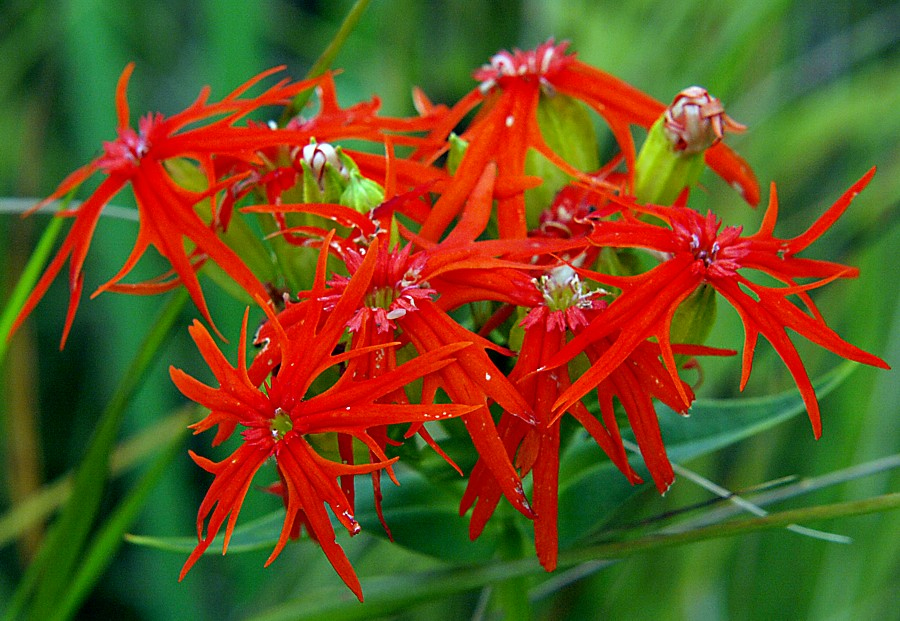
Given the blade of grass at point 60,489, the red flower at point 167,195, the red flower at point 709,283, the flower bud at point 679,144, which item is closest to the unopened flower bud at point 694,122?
the flower bud at point 679,144

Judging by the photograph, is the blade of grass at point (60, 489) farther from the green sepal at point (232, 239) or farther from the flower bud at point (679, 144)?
the flower bud at point (679, 144)

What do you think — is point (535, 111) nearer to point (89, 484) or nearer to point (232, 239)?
point (232, 239)

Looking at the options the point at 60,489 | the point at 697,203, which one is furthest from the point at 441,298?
the point at 60,489

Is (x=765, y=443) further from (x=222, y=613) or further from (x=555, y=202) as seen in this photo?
(x=222, y=613)

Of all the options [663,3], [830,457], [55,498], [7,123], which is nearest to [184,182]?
[55,498]

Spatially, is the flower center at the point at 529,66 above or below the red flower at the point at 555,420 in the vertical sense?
above

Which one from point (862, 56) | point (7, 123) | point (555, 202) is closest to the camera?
point (555, 202)
